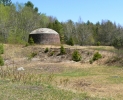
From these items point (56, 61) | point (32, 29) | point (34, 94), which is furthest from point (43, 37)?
point (34, 94)

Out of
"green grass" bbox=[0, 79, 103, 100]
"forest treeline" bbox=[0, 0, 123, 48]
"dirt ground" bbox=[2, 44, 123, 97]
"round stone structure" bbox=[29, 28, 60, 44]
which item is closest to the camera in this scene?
"green grass" bbox=[0, 79, 103, 100]

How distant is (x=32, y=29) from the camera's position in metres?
51.1

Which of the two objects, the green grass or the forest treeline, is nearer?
the green grass

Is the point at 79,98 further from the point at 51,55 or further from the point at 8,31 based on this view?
the point at 8,31

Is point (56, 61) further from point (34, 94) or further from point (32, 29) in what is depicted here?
point (32, 29)

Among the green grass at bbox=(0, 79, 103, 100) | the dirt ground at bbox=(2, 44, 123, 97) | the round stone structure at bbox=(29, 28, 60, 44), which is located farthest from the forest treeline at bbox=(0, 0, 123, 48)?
the green grass at bbox=(0, 79, 103, 100)

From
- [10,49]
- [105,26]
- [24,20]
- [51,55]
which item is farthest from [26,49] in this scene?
[105,26]

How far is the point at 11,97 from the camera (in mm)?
7551

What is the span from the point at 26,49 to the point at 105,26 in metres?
31.3

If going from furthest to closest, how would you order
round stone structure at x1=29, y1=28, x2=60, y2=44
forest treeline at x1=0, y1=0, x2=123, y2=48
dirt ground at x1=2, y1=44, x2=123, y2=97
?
forest treeline at x1=0, y1=0, x2=123, y2=48, round stone structure at x1=29, y1=28, x2=60, y2=44, dirt ground at x1=2, y1=44, x2=123, y2=97

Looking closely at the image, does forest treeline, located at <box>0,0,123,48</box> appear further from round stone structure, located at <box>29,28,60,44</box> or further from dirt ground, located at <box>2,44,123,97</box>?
dirt ground, located at <box>2,44,123,97</box>

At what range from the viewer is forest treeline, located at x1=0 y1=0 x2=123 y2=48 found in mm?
43406

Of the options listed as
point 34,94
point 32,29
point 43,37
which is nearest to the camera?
point 34,94

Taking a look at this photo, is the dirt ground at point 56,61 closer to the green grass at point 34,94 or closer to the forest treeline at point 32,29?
the green grass at point 34,94
